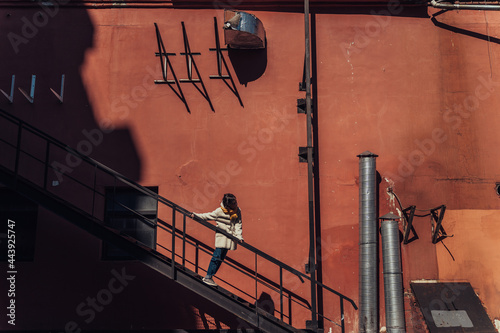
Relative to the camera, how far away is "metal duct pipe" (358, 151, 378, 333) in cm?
905

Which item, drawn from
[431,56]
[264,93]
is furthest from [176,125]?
[431,56]

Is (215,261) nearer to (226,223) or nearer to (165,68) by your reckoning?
(226,223)

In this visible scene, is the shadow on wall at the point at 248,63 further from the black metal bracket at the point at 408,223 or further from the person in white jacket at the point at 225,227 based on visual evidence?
the black metal bracket at the point at 408,223

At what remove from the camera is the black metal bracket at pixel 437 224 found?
9375mm

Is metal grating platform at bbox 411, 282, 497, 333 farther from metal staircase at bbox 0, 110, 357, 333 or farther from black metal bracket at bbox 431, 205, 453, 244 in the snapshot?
metal staircase at bbox 0, 110, 357, 333

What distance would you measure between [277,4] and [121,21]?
10.1 feet

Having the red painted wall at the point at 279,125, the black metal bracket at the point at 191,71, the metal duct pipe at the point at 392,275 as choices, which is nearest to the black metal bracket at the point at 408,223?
the red painted wall at the point at 279,125

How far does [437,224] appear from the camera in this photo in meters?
9.38

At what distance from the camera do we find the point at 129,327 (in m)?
9.38

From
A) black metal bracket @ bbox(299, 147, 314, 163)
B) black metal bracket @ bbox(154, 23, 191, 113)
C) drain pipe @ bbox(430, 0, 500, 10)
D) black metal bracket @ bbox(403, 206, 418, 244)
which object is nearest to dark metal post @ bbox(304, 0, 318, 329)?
black metal bracket @ bbox(299, 147, 314, 163)

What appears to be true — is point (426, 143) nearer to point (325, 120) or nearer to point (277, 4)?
point (325, 120)

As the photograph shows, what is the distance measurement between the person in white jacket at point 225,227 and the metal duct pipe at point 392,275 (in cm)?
267

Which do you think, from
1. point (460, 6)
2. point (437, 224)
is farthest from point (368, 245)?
point (460, 6)

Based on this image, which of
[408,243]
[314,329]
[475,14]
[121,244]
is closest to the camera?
[121,244]
